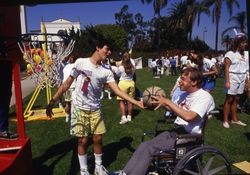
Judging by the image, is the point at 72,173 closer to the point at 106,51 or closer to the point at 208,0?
the point at 106,51

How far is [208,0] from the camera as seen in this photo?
4297 mm

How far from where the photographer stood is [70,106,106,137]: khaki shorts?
4105 millimetres

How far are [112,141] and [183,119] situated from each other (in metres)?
2.48

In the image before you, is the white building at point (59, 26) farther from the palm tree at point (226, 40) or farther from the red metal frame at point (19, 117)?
the palm tree at point (226, 40)

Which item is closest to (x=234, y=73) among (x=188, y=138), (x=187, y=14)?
(x=187, y=14)

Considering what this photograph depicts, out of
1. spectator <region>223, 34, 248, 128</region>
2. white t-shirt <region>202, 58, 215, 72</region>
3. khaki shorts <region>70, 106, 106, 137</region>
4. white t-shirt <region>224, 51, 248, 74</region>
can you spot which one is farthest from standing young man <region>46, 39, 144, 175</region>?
white t-shirt <region>202, 58, 215, 72</region>

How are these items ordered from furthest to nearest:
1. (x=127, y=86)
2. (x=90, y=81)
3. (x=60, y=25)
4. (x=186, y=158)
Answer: (x=127, y=86) → (x=60, y=25) → (x=90, y=81) → (x=186, y=158)

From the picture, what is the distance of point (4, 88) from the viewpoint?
398cm

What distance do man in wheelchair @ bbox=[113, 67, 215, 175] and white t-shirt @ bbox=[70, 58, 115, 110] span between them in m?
0.82

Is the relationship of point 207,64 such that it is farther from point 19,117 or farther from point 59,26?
point 19,117

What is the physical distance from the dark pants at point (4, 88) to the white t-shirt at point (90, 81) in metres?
0.72

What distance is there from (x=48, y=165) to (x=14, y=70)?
1.71 meters

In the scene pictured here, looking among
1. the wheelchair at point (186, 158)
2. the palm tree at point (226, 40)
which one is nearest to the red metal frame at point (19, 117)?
the wheelchair at point (186, 158)

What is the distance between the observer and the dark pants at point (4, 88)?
3889 millimetres
